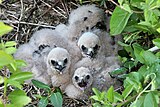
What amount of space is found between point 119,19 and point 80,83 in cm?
88

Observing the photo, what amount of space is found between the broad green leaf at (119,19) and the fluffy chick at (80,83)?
31.0 inches

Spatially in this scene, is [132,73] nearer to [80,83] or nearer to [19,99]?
[19,99]

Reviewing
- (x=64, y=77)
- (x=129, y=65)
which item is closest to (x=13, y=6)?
(x=64, y=77)

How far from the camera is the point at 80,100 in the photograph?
311 centimetres

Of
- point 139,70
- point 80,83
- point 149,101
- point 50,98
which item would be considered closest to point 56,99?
point 50,98

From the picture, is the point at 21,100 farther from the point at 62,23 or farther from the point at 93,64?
the point at 62,23

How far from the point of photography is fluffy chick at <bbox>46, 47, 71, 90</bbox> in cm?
309

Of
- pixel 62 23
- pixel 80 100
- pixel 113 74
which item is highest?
pixel 62 23

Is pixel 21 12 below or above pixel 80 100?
above

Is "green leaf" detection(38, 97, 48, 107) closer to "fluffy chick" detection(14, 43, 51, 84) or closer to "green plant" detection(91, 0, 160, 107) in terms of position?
"fluffy chick" detection(14, 43, 51, 84)

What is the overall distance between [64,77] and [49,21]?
533 mm

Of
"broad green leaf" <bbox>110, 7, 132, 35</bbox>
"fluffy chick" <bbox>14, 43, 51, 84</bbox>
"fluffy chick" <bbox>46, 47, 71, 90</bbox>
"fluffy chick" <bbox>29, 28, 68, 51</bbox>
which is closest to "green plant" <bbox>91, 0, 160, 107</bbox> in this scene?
"broad green leaf" <bbox>110, 7, 132, 35</bbox>

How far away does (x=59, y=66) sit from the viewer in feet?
10.2

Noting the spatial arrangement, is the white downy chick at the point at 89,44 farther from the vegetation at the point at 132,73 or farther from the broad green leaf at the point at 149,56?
the broad green leaf at the point at 149,56
